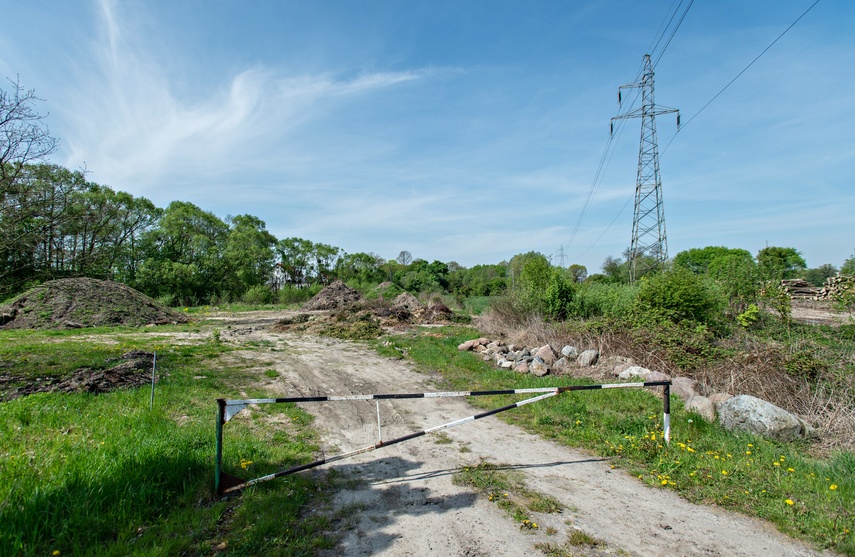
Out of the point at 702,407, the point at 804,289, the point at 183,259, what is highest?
the point at 183,259

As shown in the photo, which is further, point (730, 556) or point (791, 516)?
point (791, 516)

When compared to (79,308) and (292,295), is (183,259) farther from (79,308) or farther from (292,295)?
(79,308)

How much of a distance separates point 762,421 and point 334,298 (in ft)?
95.2

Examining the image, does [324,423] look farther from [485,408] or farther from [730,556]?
[730,556]

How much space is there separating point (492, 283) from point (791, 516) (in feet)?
169

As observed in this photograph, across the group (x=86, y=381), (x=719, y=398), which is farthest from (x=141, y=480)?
(x=719, y=398)

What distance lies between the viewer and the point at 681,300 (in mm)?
10305

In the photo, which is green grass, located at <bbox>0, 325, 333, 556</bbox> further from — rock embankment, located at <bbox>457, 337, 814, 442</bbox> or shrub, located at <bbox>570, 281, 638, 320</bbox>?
shrub, located at <bbox>570, 281, 638, 320</bbox>

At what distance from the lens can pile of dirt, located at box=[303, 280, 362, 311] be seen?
31.2 metres

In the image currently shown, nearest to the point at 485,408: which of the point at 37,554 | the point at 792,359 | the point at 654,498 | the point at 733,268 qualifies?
the point at 654,498

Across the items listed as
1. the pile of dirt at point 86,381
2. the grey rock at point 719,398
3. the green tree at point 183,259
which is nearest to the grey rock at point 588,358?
the grey rock at point 719,398

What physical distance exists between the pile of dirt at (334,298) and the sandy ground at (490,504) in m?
24.6

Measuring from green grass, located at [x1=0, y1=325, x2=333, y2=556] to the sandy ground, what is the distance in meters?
0.53

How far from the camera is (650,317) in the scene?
10.5 m
